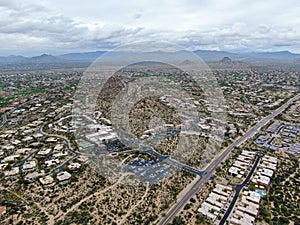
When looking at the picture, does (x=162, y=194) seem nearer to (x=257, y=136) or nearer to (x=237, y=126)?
(x=257, y=136)

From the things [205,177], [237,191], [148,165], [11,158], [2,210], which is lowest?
[237,191]

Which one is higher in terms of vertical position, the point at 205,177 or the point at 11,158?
the point at 11,158

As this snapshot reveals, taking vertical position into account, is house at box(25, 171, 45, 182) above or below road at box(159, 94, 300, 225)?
above

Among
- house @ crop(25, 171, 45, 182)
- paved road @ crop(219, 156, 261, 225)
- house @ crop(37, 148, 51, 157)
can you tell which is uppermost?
house @ crop(37, 148, 51, 157)

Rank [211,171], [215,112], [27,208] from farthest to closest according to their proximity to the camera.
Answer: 1. [215,112]
2. [211,171]
3. [27,208]

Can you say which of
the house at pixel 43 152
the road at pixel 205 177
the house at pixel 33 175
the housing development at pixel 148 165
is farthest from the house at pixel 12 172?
the road at pixel 205 177

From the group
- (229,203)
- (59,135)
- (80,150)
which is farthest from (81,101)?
(229,203)

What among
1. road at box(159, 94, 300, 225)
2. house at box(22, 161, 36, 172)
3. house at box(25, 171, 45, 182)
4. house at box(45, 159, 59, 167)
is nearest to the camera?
road at box(159, 94, 300, 225)

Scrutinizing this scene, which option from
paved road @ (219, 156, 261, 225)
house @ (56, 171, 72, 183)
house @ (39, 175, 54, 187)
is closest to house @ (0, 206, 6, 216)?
house @ (39, 175, 54, 187)

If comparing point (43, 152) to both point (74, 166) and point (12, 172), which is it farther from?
point (74, 166)

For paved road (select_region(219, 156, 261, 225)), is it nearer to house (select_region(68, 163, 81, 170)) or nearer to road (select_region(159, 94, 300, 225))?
road (select_region(159, 94, 300, 225))

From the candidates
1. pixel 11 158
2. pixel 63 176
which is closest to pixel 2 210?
pixel 63 176
